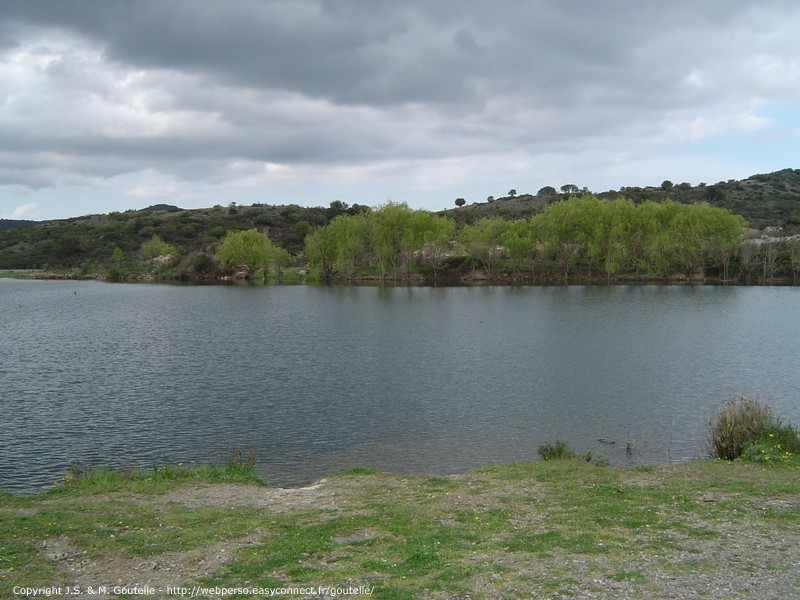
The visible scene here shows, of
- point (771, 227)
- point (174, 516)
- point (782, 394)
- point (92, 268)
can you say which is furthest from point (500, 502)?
point (92, 268)

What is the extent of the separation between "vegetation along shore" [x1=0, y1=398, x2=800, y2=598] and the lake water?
3.23m

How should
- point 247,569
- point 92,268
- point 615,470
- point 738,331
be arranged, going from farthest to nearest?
point 92,268 → point 738,331 → point 615,470 → point 247,569

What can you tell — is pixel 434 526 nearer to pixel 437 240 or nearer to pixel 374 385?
pixel 374 385

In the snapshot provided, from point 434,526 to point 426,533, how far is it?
52 centimetres

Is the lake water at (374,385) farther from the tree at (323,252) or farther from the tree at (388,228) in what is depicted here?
the tree at (323,252)

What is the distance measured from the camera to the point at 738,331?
150 ft

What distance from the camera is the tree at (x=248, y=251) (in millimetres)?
118625

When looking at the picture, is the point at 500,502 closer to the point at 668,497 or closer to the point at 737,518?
→ the point at 668,497

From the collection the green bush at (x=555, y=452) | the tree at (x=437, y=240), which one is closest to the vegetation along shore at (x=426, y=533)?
the green bush at (x=555, y=452)

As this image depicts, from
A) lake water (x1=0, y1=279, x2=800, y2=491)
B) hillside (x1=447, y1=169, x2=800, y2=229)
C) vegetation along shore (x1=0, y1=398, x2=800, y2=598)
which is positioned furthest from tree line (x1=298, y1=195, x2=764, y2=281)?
vegetation along shore (x1=0, y1=398, x2=800, y2=598)

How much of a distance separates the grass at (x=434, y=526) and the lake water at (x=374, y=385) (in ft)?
11.1

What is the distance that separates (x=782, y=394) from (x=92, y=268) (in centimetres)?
14852

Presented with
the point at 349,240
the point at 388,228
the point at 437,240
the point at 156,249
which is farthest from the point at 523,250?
the point at 156,249

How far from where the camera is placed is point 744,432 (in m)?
18.0
